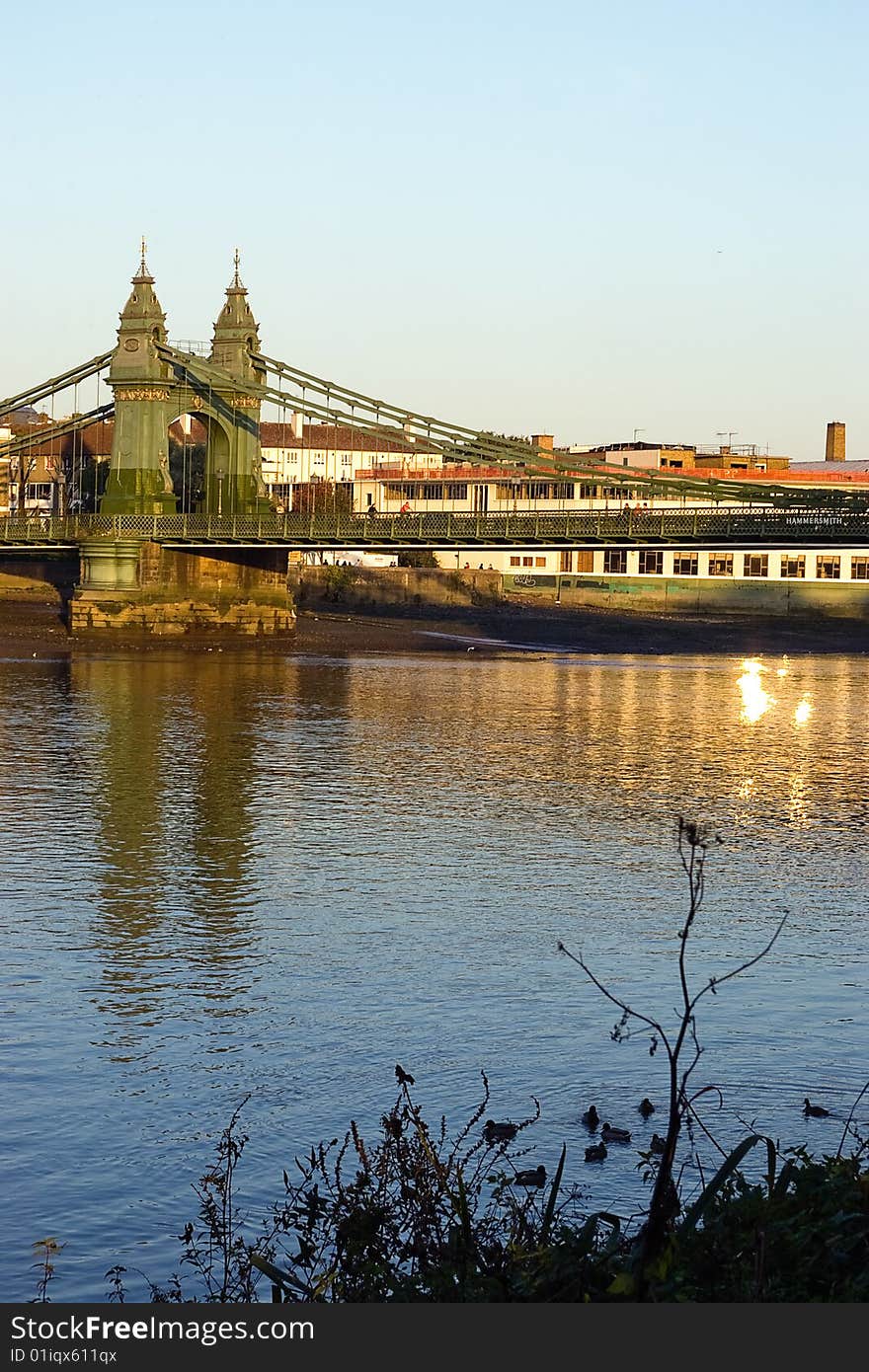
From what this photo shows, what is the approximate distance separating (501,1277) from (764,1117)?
6489 millimetres

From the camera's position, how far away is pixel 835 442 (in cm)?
16962

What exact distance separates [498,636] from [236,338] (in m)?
25.2

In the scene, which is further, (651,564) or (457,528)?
(651,564)

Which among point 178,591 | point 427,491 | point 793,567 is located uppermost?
point 427,491

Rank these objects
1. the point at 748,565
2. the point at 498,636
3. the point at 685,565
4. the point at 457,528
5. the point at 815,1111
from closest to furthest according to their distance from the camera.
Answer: the point at 815,1111 < the point at 457,528 < the point at 498,636 < the point at 748,565 < the point at 685,565

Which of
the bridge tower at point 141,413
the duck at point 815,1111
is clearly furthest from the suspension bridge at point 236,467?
the duck at point 815,1111

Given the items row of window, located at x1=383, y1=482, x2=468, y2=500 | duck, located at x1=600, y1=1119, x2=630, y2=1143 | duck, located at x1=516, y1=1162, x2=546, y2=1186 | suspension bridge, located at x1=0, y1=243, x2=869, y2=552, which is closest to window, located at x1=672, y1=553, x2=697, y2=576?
row of window, located at x1=383, y1=482, x2=468, y2=500

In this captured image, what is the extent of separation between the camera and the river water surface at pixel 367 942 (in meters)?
15.4

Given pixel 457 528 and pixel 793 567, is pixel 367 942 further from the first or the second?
pixel 793 567

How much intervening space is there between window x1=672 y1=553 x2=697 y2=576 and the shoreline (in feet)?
22.3

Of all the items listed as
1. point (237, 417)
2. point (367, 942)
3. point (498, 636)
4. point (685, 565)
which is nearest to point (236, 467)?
point (237, 417)

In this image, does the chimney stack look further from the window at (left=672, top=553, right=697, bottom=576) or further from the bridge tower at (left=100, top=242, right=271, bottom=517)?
the bridge tower at (left=100, top=242, right=271, bottom=517)

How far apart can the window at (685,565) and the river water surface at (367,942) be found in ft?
250

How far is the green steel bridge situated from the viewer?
7900 centimetres
